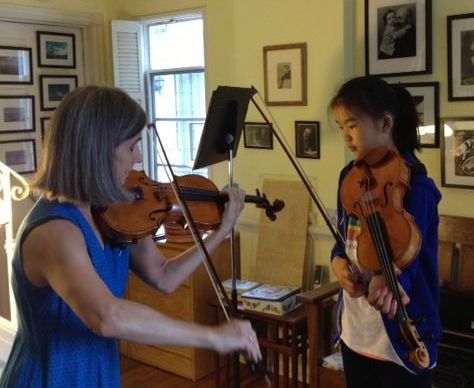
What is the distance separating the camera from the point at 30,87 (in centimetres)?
407

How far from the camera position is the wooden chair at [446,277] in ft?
8.66

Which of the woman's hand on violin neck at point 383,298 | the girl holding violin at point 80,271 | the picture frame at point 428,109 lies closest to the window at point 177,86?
the picture frame at point 428,109

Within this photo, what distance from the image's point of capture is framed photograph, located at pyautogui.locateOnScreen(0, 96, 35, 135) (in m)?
3.95

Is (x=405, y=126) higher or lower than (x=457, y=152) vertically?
higher

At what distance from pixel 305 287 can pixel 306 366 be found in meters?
0.44

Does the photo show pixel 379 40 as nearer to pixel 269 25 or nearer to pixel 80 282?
pixel 269 25

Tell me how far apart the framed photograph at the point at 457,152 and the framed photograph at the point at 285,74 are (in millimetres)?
768

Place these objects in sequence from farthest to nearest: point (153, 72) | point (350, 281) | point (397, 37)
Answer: point (153, 72) → point (397, 37) → point (350, 281)

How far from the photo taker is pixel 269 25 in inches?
131

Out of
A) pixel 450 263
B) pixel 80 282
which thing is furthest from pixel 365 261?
pixel 450 263

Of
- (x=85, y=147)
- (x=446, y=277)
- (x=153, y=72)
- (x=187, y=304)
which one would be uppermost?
(x=153, y=72)

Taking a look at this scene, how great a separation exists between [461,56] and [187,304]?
1.82 metres

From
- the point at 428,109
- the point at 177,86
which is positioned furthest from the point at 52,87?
the point at 428,109

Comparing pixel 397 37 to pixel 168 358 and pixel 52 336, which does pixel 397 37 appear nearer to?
pixel 168 358
